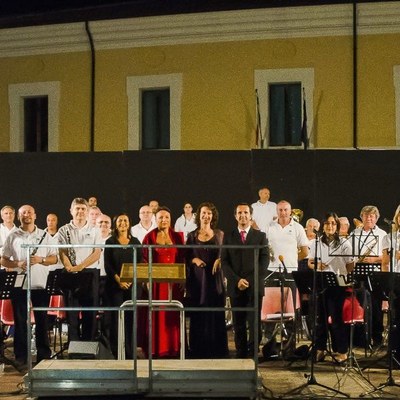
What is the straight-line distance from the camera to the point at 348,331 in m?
12.4

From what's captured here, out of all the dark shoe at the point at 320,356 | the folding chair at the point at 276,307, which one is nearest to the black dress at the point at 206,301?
the folding chair at the point at 276,307

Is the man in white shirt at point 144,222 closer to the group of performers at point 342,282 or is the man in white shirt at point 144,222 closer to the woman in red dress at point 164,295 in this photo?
the woman in red dress at point 164,295

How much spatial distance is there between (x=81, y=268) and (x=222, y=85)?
9.72 meters

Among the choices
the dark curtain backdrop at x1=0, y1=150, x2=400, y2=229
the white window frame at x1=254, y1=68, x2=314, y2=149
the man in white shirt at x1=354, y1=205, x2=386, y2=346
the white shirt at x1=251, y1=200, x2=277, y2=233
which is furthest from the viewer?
the white window frame at x1=254, y1=68, x2=314, y2=149

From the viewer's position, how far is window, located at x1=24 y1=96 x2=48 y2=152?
22.9 meters

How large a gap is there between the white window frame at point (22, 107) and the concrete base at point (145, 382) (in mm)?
13448

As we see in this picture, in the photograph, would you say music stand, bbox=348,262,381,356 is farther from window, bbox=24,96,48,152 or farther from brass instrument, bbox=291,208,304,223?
window, bbox=24,96,48,152

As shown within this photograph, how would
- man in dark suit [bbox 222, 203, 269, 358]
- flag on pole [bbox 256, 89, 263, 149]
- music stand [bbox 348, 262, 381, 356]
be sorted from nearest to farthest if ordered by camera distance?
music stand [bbox 348, 262, 381, 356]
man in dark suit [bbox 222, 203, 269, 358]
flag on pole [bbox 256, 89, 263, 149]

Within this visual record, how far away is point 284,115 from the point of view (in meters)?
21.1

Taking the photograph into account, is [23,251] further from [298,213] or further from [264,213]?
[298,213]

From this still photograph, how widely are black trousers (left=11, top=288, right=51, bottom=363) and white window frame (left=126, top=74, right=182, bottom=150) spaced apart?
9969mm

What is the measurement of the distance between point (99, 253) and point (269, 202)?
5.51 meters

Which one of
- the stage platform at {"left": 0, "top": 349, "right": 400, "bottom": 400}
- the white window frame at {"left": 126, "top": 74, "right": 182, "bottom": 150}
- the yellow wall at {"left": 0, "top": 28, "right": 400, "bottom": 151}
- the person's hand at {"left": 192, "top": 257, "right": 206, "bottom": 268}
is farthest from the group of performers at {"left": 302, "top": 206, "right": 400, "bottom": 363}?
the white window frame at {"left": 126, "top": 74, "right": 182, "bottom": 150}

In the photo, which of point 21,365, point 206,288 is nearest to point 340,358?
point 206,288
